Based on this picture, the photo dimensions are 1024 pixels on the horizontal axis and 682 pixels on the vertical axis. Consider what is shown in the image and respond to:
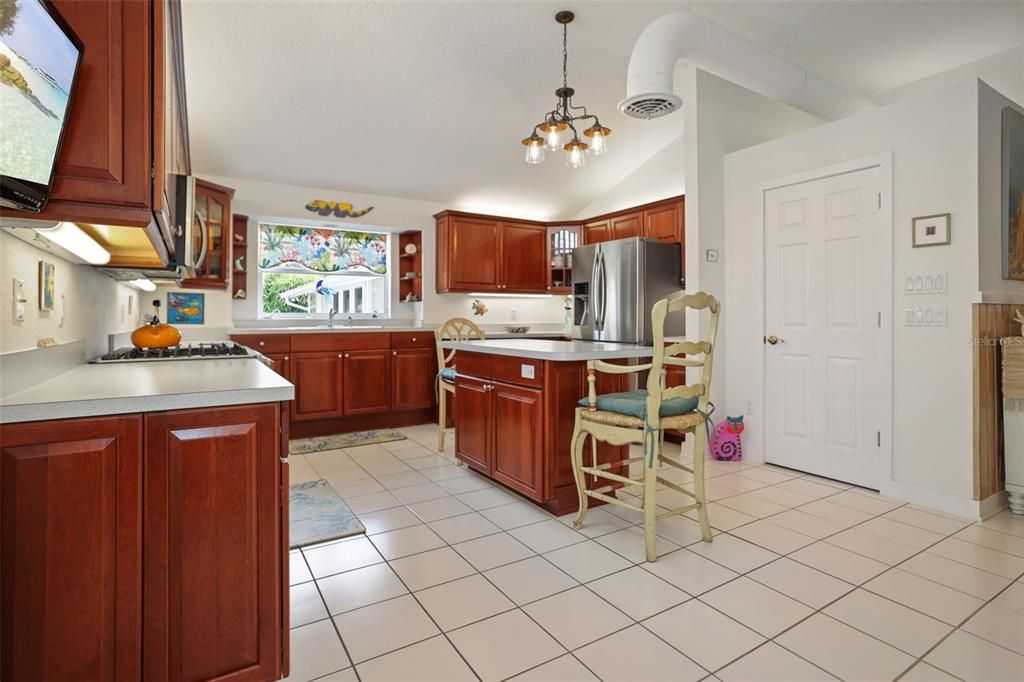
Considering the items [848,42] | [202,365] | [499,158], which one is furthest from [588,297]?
[202,365]

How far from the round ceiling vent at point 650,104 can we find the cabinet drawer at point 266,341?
3381mm

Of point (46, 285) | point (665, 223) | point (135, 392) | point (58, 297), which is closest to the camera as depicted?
point (135, 392)

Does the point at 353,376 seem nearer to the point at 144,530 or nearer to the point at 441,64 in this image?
the point at 441,64

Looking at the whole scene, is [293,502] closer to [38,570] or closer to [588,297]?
[38,570]

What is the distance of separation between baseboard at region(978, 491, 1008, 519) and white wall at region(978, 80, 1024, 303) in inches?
42.6

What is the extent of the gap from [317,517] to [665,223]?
380cm

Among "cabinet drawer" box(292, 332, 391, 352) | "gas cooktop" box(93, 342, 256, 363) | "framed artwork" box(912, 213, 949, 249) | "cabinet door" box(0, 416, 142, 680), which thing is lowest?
"cabinet door" box(0, 416, 142, 680)

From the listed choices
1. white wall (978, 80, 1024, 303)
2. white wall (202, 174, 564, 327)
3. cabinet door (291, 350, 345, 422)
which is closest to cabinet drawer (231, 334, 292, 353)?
cabinet door (291, 350, 345, 422)

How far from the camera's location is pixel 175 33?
1745 millimetres

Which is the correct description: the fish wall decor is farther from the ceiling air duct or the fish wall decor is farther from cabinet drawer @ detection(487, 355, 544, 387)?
the ceiling air duct

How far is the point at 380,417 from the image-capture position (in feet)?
16.9

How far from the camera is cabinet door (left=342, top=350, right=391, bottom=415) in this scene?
4.85 metres

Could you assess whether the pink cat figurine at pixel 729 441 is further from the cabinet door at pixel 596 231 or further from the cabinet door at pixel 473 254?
the cabinet door at pixel 473 254

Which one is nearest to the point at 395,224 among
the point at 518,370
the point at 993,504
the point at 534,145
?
the point at 534,145
